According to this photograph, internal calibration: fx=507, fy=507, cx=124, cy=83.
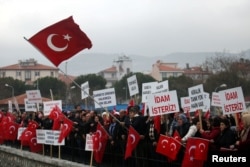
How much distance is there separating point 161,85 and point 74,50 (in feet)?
8.82

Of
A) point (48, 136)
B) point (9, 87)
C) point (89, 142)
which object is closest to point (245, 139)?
point (89, 142)

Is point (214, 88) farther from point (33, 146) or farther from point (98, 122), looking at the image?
point (98, 122)

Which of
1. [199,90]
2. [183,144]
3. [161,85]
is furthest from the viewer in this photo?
[161,85]

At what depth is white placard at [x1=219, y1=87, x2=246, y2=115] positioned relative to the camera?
11227mm

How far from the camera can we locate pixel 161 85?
47.3 feet

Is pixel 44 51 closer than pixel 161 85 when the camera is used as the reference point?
Yes

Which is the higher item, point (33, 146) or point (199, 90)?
point (199, 90)

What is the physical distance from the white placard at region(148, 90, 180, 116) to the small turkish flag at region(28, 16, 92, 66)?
10.4 ft

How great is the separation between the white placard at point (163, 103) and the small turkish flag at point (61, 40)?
316cm

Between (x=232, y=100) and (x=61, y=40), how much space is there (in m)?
4.94

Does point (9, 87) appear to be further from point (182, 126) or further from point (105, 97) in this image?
point (182, 126)

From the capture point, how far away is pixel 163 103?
36.7 ft

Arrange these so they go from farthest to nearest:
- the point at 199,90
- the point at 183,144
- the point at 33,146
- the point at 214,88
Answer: the point at 214,88, the point at 33,146, the point at 199,90, the point at 183,144

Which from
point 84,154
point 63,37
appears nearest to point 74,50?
point 63,37
